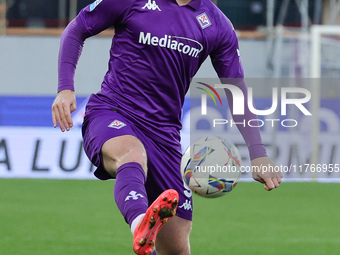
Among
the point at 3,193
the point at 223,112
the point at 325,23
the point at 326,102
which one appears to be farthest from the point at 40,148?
the point at 325,23

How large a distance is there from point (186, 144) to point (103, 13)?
26.8 ft

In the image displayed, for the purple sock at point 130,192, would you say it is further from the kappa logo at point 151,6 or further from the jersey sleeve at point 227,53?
the jersey sleeve at point 227,53

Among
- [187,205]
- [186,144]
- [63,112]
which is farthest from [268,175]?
[186,144]

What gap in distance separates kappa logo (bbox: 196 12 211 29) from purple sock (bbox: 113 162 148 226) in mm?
1098

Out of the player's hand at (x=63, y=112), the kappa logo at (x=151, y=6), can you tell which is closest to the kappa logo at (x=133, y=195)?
the player's hand at (x=63, y=112)

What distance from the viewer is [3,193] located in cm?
1059

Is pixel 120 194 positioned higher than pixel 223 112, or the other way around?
pixel 120 194

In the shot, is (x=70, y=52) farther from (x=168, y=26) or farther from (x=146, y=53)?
(x=168, y=26)

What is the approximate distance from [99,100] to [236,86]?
0.86m

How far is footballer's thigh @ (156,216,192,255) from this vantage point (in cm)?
457

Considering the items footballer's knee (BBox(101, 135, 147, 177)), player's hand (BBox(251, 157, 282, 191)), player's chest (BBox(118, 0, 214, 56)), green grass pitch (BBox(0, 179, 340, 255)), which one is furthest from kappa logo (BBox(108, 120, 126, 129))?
green grass pitch (BBox(0, 179, 340, 255))

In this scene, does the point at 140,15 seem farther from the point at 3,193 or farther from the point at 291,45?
the point at 291,45

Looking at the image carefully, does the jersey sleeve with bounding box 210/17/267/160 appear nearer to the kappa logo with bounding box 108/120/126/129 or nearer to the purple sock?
the kappa logo with bounding box 108/120/126/129

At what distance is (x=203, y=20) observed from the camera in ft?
14.7
